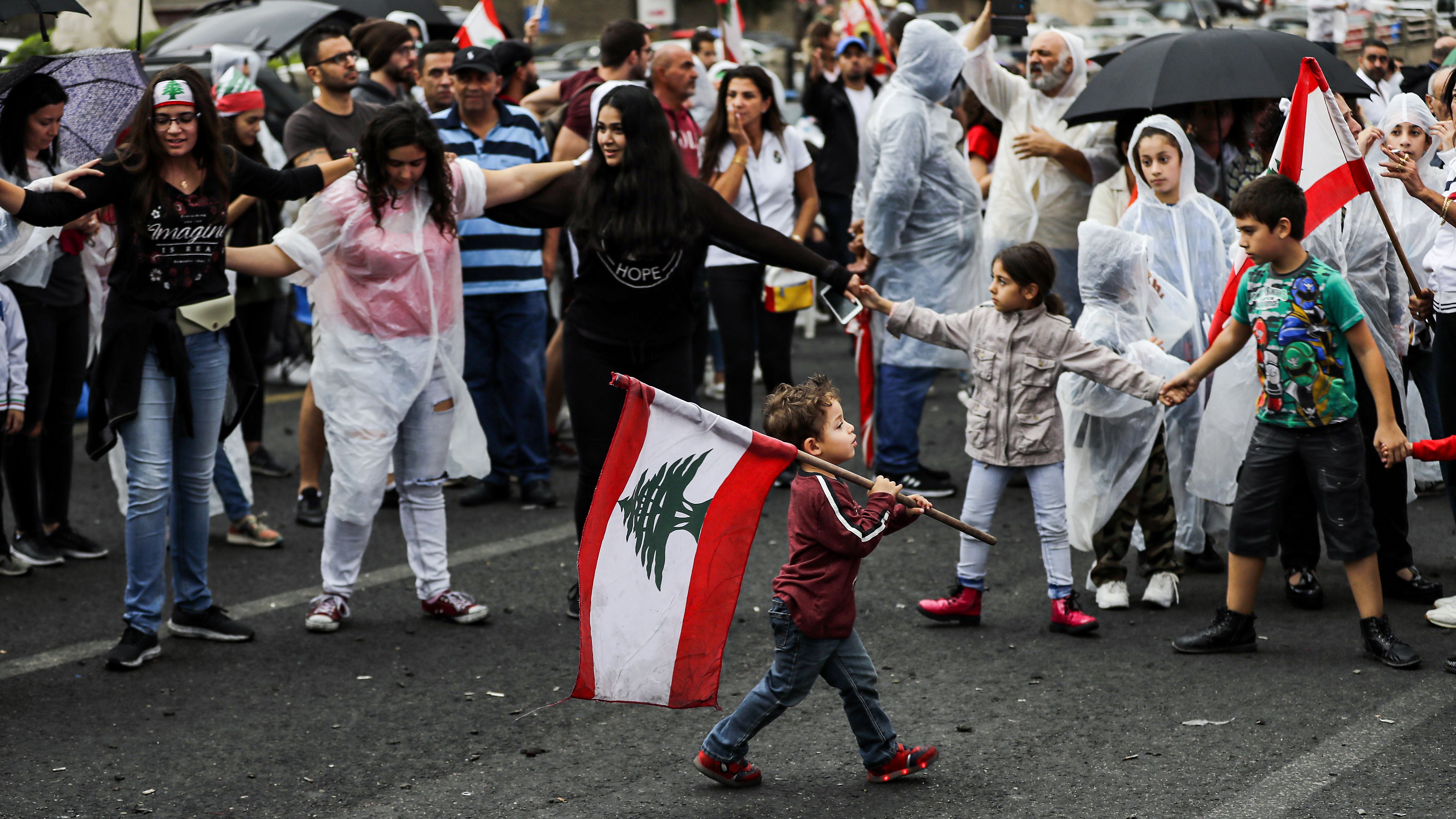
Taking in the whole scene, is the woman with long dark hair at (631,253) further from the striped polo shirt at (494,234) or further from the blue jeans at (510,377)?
the blue jeans at (510,377)

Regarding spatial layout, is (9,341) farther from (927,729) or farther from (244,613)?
(927,729)

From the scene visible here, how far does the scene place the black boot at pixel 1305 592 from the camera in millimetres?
5238

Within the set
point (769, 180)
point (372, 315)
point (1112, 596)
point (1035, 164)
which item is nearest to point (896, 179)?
point (769, 180)

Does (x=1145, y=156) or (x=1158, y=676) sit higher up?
(x=1145, y=156)

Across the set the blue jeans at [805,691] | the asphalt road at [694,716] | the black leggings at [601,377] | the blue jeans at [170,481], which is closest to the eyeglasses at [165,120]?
the blue jeans at [170,481]

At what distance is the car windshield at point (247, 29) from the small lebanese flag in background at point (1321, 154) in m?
8.03

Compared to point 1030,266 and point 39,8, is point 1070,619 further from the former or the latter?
point 39,8

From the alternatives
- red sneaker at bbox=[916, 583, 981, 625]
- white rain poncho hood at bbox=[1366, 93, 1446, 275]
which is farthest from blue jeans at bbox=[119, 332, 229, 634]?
white rain poncho hood at bbox=[1366, 93, 1446, 275]

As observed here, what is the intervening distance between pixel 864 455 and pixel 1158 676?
9.17 ft

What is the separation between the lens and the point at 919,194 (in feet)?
23.2

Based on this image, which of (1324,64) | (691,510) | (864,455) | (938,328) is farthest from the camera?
(864,455)

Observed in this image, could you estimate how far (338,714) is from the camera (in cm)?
449

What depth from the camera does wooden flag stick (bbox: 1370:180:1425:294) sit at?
4836 millimetres

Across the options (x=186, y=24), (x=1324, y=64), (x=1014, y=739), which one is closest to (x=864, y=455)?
(x=1324, y=64)
